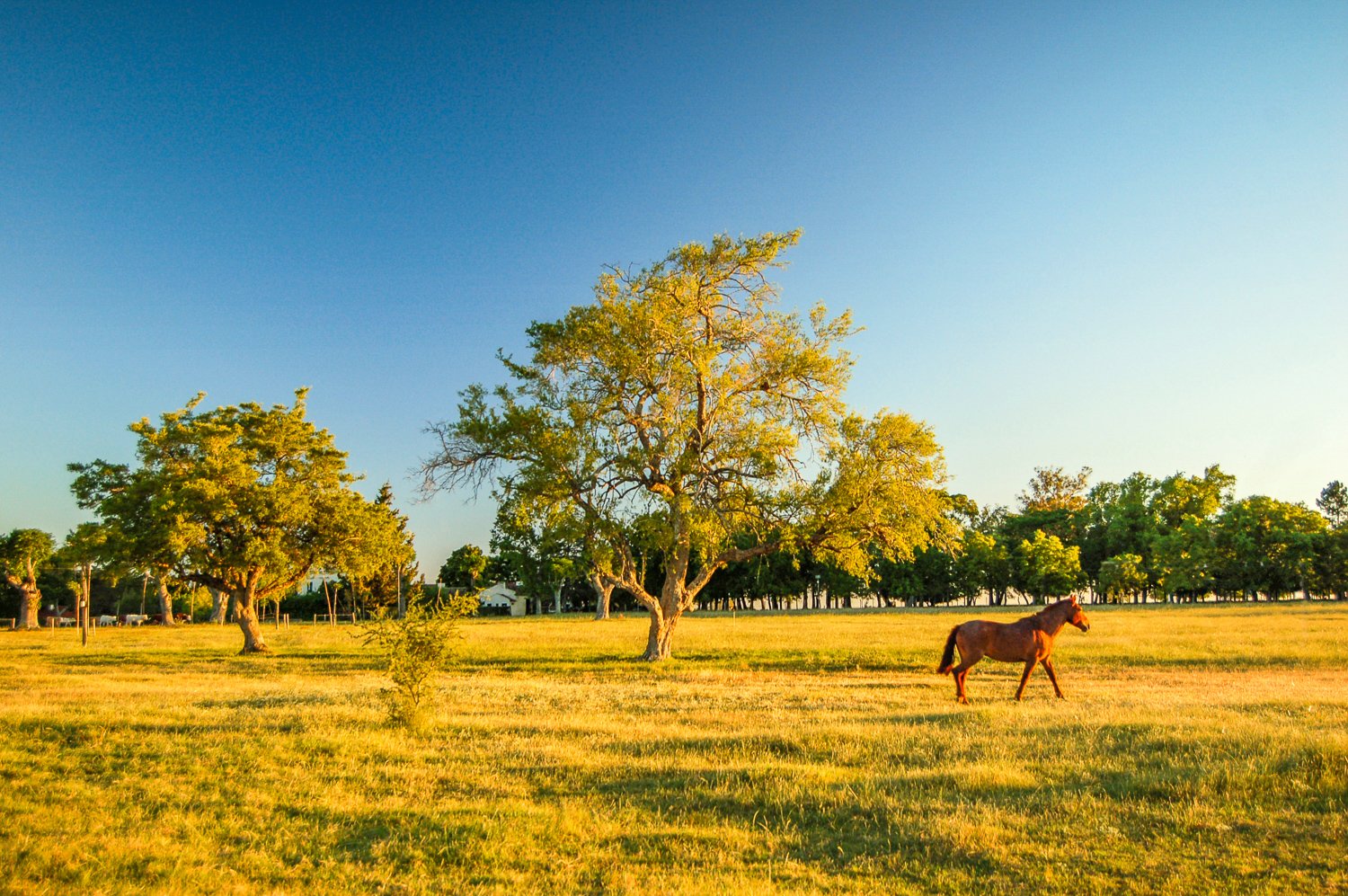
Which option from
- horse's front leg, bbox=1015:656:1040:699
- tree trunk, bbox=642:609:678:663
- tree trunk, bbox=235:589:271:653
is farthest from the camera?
tree trunk, bbox=235:589:271:653

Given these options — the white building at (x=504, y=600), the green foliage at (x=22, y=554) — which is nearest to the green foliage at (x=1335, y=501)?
the white building at (x=504, y=600)

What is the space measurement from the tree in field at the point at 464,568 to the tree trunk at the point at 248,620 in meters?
73.6

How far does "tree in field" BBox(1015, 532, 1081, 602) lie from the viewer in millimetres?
96062

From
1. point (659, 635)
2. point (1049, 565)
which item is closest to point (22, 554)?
point (659, 635)

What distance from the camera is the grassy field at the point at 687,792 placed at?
7.29 meters

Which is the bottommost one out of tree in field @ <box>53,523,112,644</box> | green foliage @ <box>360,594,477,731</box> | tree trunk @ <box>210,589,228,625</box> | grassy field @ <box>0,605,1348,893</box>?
tree trunk @ <box>210,589,228,625</box>

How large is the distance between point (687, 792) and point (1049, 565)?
3805 inches

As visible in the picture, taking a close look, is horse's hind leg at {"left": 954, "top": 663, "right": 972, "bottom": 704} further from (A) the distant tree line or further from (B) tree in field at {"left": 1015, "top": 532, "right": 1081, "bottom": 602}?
(B) tree in field at {"left": 1015, "top": 532, "right": 1081, "bottom": 602}

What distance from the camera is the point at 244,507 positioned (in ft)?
124

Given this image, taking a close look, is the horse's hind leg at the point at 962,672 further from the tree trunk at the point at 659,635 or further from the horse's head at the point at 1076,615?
the tree trunk at the point at 659,635

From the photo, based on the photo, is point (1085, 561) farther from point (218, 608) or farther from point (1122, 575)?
point (218, 608)

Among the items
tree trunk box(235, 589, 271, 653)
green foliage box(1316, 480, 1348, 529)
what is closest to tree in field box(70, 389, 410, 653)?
tree trunk box(235, 589, 271, 653)

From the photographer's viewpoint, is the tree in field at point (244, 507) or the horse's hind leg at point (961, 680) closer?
Result: the horse's hind leg at point (961, 680)

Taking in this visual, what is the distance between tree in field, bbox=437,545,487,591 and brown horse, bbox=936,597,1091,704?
101730 millimetres
